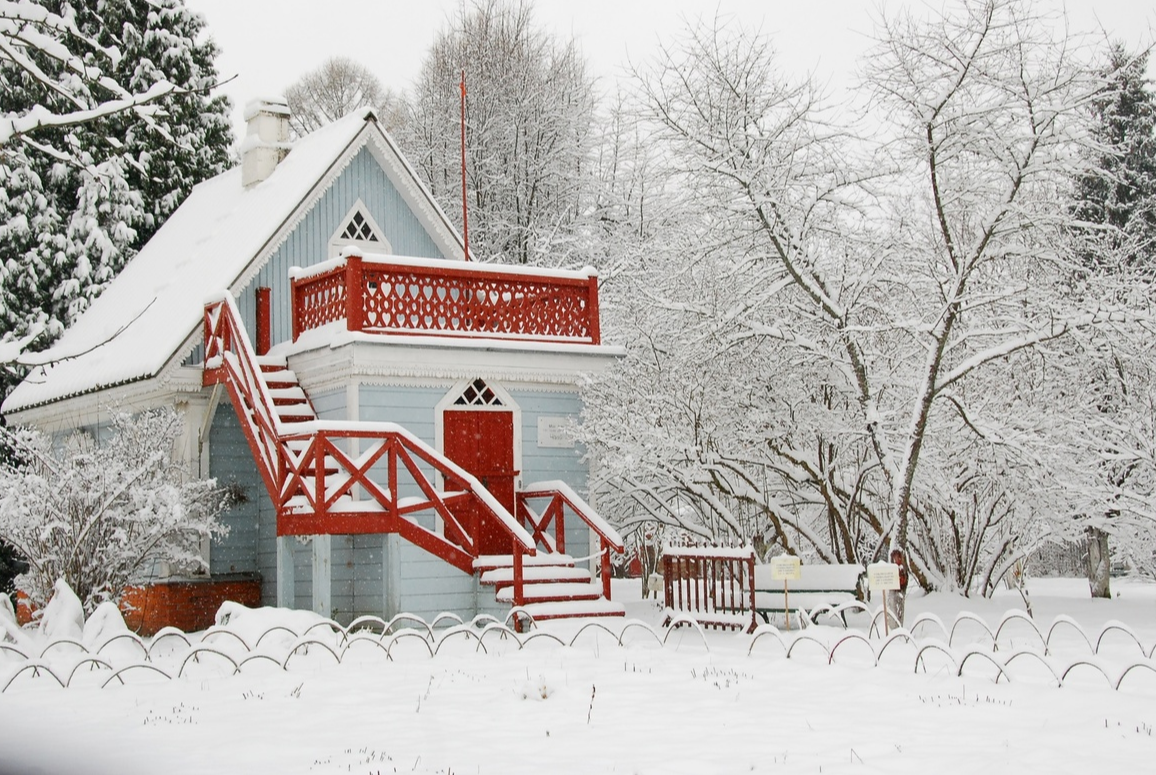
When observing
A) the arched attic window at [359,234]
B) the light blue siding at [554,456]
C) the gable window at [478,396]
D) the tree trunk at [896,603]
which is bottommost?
the tree trunk at [896,603]

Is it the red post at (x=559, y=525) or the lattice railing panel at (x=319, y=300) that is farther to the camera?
the red post at (x=559, y=525)

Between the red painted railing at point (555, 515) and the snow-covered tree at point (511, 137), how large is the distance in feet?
44.7

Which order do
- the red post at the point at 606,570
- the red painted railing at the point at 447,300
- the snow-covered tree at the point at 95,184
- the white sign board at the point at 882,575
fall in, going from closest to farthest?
the white sign board at the point at 882,575, the red post at the point at 606,570, the red painted railing at the point at 447,300, the snow-covered tree at the point at 95,184

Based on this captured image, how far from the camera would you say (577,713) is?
9469 millimetres

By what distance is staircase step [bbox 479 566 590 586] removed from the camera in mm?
15898

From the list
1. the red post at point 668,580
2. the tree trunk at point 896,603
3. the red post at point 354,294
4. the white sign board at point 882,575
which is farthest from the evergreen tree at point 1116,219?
the red post at point 354,294

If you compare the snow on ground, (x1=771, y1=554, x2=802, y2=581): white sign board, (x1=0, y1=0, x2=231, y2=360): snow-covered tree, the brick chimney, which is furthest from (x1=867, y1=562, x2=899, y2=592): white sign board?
(x1=0, y1=0, x2=231, y2=360): snow-covered tree

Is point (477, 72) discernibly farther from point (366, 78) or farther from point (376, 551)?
point (376, 551)

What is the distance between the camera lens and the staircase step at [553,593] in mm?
15609

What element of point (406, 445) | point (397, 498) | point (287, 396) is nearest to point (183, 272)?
point (287, 396)

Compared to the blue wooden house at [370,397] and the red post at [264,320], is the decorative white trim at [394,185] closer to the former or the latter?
the blue wooden house at [370,397]

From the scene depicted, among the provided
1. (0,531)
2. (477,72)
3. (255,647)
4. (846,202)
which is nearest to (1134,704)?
(255,647)

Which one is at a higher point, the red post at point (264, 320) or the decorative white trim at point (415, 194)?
the decorative white trim at point (415, 194)

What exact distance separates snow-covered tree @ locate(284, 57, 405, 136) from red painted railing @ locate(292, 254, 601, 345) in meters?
26.5
